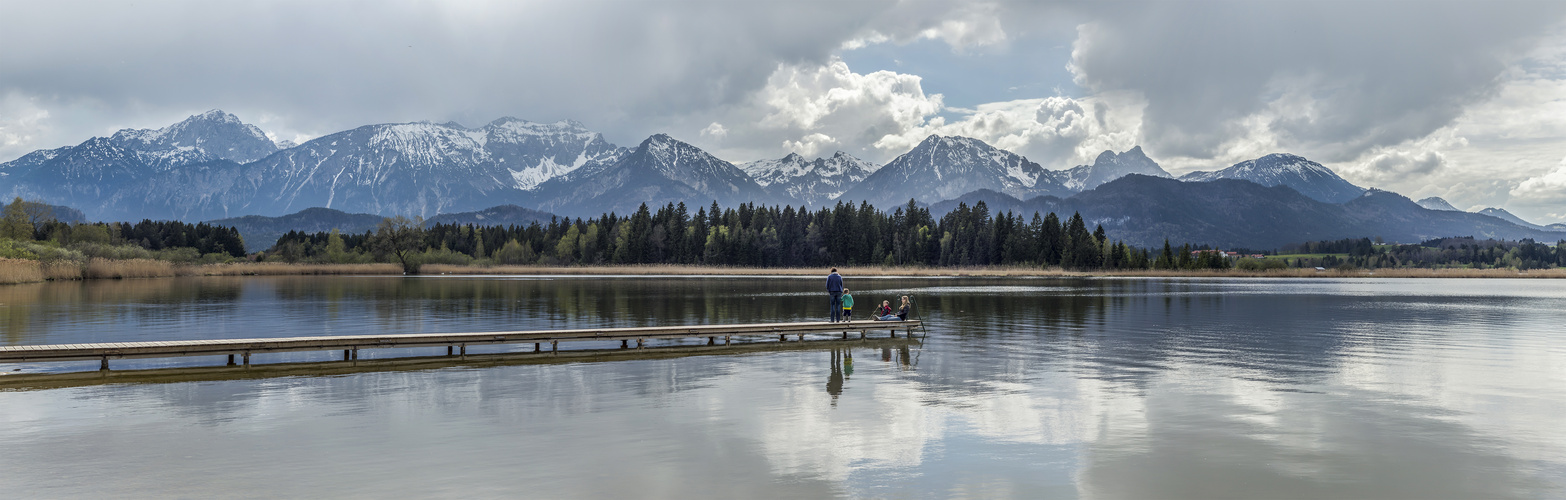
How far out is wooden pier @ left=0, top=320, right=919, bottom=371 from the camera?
844 inches

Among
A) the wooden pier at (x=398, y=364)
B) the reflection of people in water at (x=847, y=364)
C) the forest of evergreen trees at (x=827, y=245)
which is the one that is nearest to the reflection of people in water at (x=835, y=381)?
the reflection of people in water at (x=847, y=364)

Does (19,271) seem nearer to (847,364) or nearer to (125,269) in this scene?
(125,269)

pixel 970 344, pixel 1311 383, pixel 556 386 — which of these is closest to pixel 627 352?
pixel 556 386

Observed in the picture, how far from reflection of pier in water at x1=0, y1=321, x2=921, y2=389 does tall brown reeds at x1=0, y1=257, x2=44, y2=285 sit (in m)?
61.1

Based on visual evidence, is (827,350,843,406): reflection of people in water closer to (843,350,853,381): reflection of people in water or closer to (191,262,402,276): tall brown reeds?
(843,350,853,381): reflection of people in water

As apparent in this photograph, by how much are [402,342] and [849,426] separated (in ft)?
51.7

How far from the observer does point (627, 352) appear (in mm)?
26547

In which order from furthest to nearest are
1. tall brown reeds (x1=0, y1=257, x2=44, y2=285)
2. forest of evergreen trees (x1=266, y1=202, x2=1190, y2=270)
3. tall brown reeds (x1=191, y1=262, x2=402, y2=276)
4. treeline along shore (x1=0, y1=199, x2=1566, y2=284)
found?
1. forest of evergreen trees (x1=266, y1=202, x2=1190, y2=270)
2. treeline along shore (x1=0, y1=199, x2=1566, y2=284)
3. tall brown reeds (x1=191, y1=262, x2=402, y2=276)
4. tall brown reeds (x1=0, y1=257, x2=44, y2=285)

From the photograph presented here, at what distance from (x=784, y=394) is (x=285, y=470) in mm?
9740

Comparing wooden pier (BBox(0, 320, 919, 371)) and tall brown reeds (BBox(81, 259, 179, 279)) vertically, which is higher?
tall brown reeds (BBox(81, 259, 179, 279))

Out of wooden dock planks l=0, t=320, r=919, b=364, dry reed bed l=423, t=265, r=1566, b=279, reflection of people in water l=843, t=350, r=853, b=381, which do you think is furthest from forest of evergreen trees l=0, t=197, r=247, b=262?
reflection of people in water l=843, t=350, r=853, b=381

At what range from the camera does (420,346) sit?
26625mm

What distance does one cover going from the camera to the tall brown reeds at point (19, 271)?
66188 mm

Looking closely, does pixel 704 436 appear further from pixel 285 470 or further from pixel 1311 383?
pixel 1311 383
